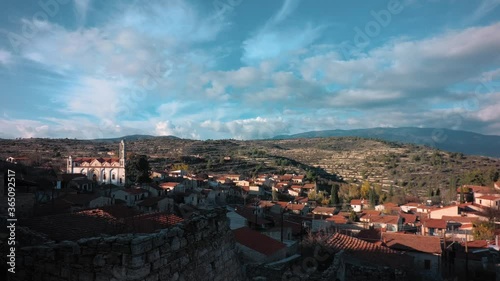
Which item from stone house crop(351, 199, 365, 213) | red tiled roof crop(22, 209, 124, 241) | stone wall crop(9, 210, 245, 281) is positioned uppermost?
stone wall crop(9, 210, 245, 281)

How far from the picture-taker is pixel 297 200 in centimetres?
5831

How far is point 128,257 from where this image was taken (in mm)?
3213

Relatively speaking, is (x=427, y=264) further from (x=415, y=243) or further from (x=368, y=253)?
(x=368, y=253)

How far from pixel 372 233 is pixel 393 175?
211 ft

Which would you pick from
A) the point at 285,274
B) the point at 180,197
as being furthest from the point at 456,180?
the point at 285,274

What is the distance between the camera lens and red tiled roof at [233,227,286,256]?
17.7m

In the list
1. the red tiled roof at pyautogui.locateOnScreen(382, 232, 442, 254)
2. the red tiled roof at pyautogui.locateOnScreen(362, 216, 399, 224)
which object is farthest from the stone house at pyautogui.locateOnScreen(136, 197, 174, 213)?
the red tiled roof at pyautogui.locateOnScreen(362, 216, 399, 224)

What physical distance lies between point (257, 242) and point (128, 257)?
16.0m

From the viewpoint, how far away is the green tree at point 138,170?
50.9 metres

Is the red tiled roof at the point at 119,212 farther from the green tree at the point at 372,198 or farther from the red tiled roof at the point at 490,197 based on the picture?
the red tiled roof at the point at 490,197

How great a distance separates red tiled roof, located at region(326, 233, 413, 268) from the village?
52mm

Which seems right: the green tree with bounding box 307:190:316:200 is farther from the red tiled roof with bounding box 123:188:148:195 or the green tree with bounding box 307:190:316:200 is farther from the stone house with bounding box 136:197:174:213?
the stone house with bounding box 136:197:174:213

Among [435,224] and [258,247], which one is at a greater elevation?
[258,247]

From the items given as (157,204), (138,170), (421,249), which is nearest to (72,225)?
(421,249)
